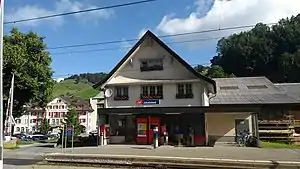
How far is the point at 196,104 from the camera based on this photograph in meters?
30.2

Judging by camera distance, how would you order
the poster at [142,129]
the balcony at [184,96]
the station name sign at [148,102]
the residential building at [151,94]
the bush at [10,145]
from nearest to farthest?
the poster at [142,129]
the residential building at [151,94]
the balcony at [184,96]
the station name sign at [148,102]
the bush at [10,145]

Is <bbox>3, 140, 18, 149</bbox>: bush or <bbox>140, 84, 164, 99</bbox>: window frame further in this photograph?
<bbox>3, 140, 18, 149</bbox>: bush

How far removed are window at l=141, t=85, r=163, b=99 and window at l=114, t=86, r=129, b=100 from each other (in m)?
1.57

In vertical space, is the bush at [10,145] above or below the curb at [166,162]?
below

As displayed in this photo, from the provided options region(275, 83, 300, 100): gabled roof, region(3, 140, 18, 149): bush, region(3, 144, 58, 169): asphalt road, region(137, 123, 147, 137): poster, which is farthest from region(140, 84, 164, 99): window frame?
region(275, 83, 300, 100): gabled roof

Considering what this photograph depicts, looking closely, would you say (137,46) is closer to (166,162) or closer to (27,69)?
(166,162)

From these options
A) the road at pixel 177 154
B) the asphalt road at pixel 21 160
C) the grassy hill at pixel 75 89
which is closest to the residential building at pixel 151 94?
the road at pixel 177 154

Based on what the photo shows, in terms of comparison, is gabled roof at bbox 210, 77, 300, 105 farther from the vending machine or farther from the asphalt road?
the asphalt road

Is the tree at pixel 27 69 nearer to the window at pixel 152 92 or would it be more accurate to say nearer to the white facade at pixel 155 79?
the white facade at pixel 155 79

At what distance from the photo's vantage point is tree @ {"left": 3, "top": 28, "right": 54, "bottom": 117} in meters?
42.6

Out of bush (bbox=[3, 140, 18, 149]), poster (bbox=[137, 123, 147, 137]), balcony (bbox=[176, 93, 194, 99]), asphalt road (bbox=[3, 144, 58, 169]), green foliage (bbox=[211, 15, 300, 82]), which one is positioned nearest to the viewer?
asphalt road (bbox=[3, 144, 58, 169])

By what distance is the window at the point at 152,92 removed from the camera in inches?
1229

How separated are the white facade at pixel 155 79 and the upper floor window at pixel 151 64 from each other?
0.31 ft

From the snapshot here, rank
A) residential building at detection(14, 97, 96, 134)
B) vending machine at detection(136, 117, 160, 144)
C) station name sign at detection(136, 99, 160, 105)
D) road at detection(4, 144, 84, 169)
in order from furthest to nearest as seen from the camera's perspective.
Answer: residential building at detection(14, 97, 96, 134) → station name sign at detection(136, 99, 160, 105) → vending machine at detection(136, 117, 160, 144) → road at detection(4, 144, 84, 169)
